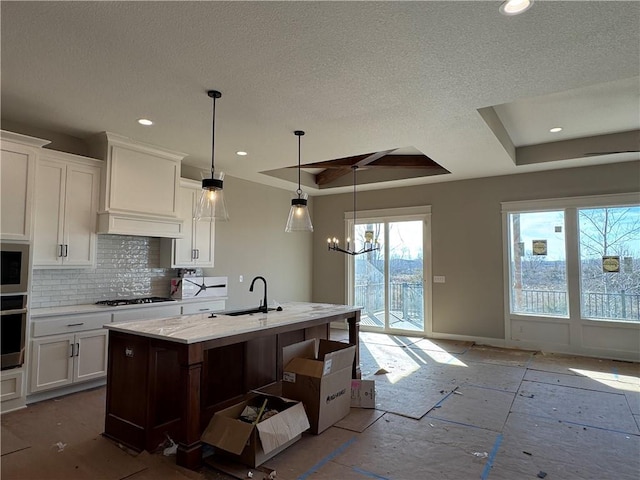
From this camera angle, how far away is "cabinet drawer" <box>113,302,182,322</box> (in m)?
4.21

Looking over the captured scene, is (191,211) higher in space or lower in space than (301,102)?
lower

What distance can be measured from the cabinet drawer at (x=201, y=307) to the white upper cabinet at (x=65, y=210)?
125 cm

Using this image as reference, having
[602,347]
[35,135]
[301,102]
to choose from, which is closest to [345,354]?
[301,102]

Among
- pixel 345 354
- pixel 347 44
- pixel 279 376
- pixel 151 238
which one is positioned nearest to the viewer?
pixel 347 44

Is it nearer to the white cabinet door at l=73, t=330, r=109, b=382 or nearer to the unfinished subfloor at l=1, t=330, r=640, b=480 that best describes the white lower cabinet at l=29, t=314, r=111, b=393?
the white cabinet door at l=73, t=330, r=109, b=382

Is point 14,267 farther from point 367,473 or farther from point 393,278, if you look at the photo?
point 393,278

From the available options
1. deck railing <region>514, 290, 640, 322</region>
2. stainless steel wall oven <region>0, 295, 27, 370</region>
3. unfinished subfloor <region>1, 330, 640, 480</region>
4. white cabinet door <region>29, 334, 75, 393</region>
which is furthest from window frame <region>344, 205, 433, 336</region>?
stainless steel wall oven <region>0, 295, 27, 370</region>

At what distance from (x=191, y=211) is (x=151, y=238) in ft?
2.13

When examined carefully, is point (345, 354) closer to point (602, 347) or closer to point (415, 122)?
point (415, 122)

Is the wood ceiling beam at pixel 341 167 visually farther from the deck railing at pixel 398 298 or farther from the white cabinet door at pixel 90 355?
the white cabinet door at pixel 90 355

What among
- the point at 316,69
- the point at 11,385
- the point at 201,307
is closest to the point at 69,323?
the point at 11,385

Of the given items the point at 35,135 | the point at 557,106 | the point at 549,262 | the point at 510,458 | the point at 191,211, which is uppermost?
the point at 557,106

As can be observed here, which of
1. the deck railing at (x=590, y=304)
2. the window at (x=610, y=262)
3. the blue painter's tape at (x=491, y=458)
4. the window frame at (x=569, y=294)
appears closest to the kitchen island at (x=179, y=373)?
the blue painter's tape at (x=491, y=458)

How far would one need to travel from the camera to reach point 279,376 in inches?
154
